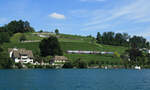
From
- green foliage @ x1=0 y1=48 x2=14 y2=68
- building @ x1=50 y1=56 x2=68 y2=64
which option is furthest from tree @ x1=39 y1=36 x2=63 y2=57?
green foliage @ x1=0 y1=48 x2=14 y2=68

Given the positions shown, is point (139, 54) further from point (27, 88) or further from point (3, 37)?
point (27, 88)

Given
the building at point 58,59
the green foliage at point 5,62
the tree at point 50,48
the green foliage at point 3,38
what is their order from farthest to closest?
1. the green foliage at point 3,38
2. the tree at point 50,48
3. the building at point 58,59
4. the green foliage at point 5,62

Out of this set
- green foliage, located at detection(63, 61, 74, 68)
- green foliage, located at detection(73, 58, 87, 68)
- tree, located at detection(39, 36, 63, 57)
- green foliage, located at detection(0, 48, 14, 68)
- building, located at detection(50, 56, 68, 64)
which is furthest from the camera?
tree, located at detection(39, 36, 63, 57)

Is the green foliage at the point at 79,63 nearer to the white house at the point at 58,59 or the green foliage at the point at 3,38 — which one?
the white house at the point at 58,59

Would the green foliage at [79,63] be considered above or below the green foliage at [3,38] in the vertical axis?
below

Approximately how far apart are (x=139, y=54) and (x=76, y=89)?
12293cm

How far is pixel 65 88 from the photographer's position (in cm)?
4172

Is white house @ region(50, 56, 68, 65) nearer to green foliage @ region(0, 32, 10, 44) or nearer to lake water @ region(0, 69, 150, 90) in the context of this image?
green foliage @ region(0, 32, 10, 44)

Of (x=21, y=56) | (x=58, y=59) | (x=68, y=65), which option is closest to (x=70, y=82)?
(x=68, y=65)

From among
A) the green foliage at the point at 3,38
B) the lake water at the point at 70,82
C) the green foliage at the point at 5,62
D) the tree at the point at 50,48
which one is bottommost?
the lake water at the point at 70,82

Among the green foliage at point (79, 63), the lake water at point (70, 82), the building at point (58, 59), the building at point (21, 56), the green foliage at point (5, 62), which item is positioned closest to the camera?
the lake water at point (70, 82)

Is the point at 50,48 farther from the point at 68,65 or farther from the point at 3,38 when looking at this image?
the point at 3,38

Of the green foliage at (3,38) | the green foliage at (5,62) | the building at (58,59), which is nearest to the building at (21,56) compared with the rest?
the building at (58,59)

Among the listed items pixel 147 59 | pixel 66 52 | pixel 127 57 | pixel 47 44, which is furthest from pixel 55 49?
pixel 147 59
